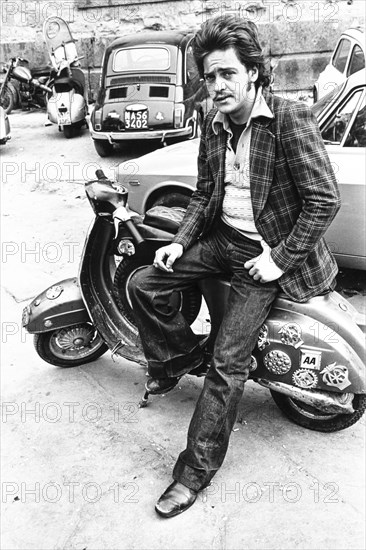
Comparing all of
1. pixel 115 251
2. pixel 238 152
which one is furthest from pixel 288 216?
pixel 115 251

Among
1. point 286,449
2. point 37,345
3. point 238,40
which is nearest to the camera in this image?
point 238,40

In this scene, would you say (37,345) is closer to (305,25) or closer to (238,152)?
(238,152)

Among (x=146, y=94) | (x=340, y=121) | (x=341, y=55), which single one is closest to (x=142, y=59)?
(x=146, y=94)

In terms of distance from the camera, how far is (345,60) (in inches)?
267

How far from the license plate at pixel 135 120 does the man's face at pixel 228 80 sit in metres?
5.69

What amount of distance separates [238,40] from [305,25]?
10197 millimetres

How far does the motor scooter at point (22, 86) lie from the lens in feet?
35.9

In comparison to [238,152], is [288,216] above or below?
below

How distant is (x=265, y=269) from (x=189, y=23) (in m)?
10.8

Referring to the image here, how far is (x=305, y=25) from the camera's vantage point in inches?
436

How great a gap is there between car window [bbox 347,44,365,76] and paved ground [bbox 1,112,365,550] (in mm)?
4149

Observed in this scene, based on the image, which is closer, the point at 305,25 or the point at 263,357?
the point at 263,357

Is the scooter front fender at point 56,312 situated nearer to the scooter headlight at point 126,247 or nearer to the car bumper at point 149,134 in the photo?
the scooter headlight at point 126,247

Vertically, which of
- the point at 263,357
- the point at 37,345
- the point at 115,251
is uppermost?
the point at 115,251
